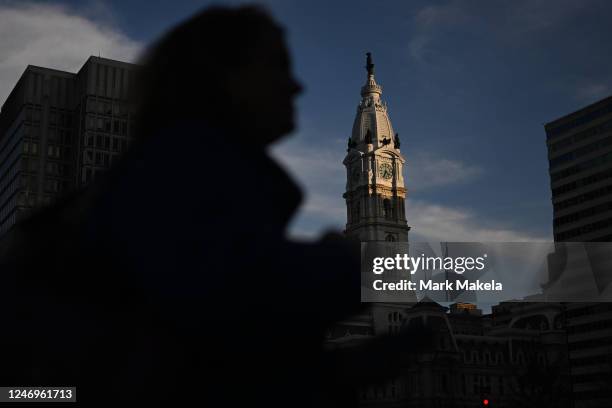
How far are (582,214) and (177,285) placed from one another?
96.1 meters

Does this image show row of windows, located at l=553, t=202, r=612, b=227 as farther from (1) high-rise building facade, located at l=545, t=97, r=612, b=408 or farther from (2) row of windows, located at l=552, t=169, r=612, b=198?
(2) row of windows, located at l=552, t=169, r=612, b=198

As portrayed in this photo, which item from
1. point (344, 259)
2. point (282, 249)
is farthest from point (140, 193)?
point (344, 259)

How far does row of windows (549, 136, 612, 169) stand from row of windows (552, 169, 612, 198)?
3211mm

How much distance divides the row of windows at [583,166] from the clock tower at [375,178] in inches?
1157

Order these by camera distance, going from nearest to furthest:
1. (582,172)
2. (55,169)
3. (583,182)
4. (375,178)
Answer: (55,169), (583,182), (582,172), (375,178)

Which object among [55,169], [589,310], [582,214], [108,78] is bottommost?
[589,310]

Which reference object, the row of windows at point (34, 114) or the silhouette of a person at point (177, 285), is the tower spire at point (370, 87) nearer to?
the row of windows at point (34, 114)

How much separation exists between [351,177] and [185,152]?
120805 mm

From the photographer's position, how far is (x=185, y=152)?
4.24 feet

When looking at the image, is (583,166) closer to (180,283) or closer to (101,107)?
(101,107)

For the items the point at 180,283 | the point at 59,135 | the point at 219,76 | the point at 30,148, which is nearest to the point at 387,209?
the point at 59,135

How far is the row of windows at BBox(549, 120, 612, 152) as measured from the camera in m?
88.4

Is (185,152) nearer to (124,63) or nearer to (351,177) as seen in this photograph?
(124,63)

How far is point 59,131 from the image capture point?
86.2m
